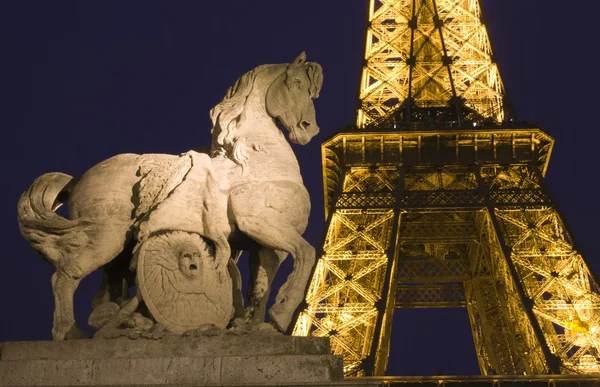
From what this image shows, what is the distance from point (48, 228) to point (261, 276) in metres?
1.66

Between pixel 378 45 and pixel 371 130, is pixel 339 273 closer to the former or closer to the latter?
pixel 371 130

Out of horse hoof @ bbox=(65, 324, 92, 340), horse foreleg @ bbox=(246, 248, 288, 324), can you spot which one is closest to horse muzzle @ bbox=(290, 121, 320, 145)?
horse foreleg @ bbox=(246, 248, 288, 324)

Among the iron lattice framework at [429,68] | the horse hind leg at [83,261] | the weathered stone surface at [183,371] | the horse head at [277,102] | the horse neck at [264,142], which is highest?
the iron lattice framework at [429,68]

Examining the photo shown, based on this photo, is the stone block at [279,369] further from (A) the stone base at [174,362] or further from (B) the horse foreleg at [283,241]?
(B) the horse foreleg at [283,241]

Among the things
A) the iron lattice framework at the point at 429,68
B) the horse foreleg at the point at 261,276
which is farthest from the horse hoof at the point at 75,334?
the iron lattice framework at the point at 429,68

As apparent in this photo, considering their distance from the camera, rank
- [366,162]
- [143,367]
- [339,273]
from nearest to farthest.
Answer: [143,367]
[339,273]
[366,162]

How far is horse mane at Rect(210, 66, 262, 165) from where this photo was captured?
22.0 ft

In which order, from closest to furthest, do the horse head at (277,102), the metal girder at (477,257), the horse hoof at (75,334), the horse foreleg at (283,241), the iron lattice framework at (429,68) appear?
1. the horse hoof at (75,334)
2. the horse foreleg at (283,241)
3. the horse head at (277,102)
4. the metal girder at (477,257)
5. the iron lattice framework at (429,68)

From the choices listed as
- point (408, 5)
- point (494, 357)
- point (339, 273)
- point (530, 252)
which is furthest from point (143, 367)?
point (408, 5)

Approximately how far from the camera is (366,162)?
33.1 metres

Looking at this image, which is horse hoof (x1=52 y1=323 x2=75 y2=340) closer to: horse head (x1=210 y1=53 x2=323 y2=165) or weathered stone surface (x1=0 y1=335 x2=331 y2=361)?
weathered stone surface (x1=0 y1=335 x2=331 y2=361)

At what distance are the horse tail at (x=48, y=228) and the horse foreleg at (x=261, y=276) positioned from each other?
1.30 meters

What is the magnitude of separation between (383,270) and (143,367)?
25.5 m

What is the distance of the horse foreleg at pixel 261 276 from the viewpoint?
6.60 meters
